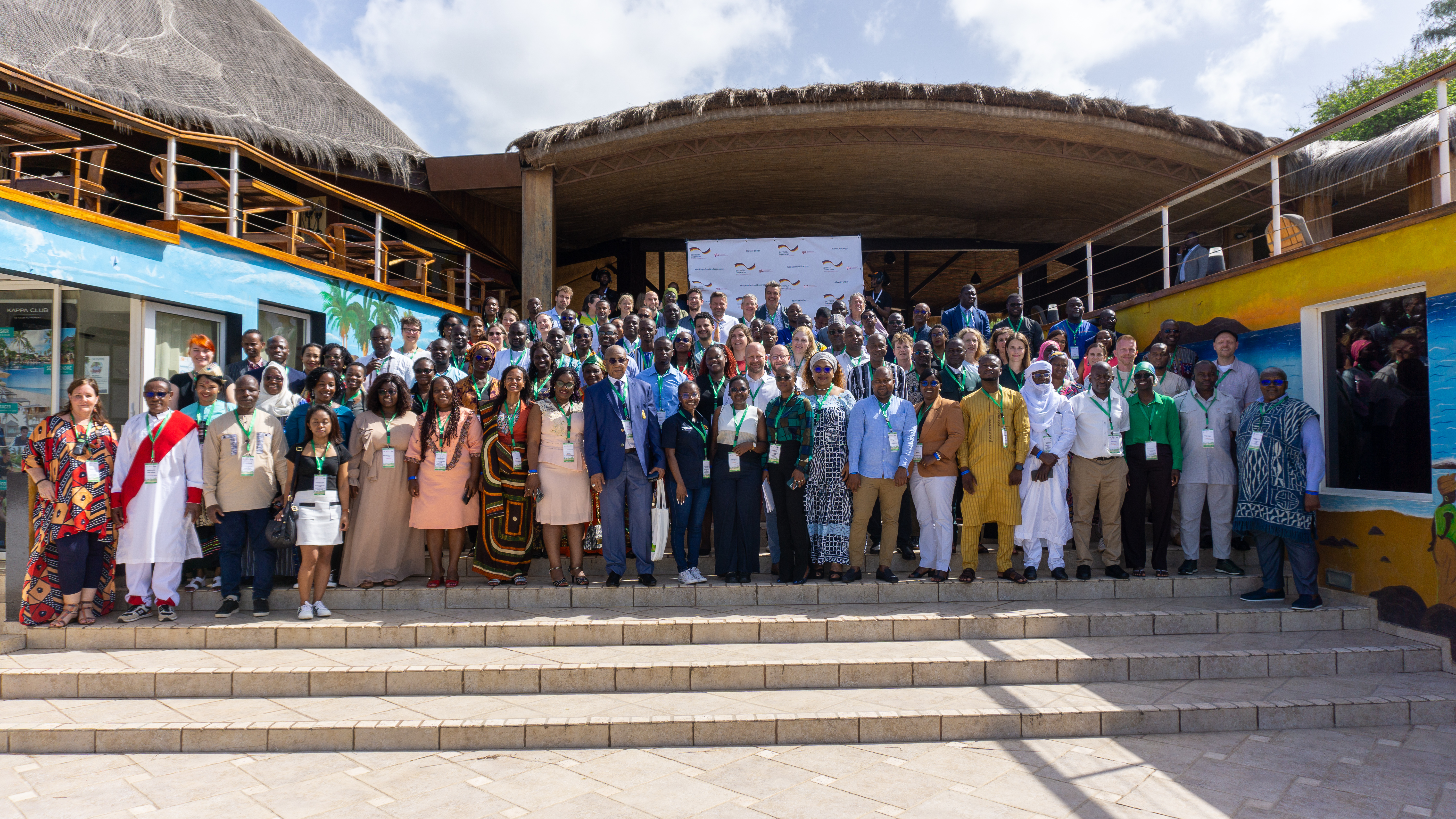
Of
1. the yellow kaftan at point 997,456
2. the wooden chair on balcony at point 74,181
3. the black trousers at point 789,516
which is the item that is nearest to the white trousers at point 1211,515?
the yellow kaftan at point 997,456

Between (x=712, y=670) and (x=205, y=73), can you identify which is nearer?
(x=712, y=670)

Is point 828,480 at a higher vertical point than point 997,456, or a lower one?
lower

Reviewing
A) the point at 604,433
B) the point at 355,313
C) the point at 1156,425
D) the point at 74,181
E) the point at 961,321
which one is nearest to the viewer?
the point at 604,433

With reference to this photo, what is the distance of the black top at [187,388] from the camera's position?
Answer: 628 centimetres

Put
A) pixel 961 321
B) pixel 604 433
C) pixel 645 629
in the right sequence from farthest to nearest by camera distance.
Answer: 1. pixel 961 321
2. pixel 604 433
3. pixel 645 629

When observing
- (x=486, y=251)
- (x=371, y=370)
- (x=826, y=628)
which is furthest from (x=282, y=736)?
(x=486, y=251)

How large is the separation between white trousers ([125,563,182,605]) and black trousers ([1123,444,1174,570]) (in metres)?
7.25

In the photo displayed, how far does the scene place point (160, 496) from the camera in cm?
572

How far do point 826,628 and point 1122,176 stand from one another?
403 inches

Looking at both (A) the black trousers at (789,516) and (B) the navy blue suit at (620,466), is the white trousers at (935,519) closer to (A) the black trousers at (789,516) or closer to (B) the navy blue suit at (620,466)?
(A) the black trousers at (789,516)

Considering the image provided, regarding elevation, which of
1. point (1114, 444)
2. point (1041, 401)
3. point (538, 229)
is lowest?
point (1114, 444)

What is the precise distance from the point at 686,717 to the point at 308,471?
3412 millimetres

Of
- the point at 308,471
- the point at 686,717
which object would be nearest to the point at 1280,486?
the point at 686,717

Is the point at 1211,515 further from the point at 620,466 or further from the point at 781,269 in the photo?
the point at 781,269
